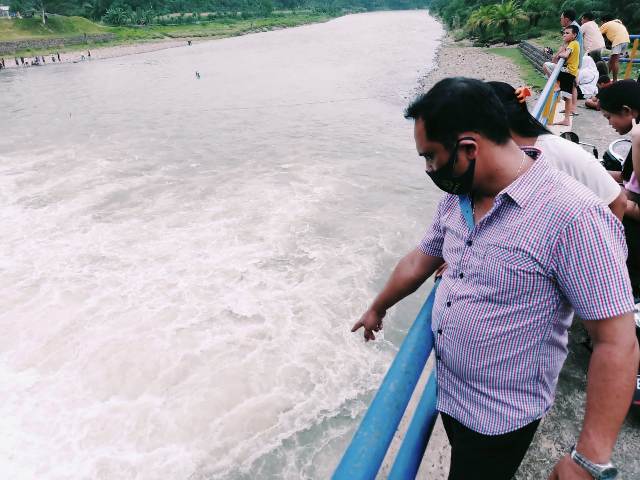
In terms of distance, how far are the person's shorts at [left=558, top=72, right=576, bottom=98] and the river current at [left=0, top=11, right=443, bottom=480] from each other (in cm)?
322

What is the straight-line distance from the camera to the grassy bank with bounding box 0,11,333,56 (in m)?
50.8

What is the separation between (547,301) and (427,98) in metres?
0.71

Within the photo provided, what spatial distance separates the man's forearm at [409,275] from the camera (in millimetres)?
1837

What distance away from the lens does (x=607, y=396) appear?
3.92 ft

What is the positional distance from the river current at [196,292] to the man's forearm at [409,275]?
2.99 metres

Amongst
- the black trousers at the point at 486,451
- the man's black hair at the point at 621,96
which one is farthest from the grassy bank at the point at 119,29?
the black trousers at the point at 486,451

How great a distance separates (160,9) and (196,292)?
9440 centimetres

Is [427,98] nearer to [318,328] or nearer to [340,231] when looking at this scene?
[318,328]

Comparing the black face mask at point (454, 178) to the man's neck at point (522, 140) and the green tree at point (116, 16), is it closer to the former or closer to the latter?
the man's neck at point (522, 140)

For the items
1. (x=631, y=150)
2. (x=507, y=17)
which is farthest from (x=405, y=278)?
(x=507, y=17)

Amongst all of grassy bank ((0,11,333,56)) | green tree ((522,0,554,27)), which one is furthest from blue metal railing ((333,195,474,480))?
grassy bank ((0,11,333,56))

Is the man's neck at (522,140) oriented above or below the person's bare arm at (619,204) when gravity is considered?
above

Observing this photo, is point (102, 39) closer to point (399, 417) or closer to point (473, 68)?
point (473, 68)

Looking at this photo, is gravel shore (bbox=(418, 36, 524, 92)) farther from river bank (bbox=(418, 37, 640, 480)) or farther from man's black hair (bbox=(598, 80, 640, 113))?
river bank (bbox=(418, 37, 640, 480))
